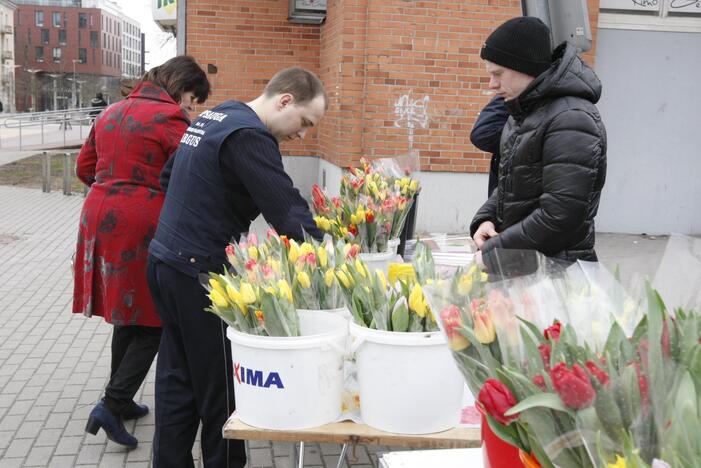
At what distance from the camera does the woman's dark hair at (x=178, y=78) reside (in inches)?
162

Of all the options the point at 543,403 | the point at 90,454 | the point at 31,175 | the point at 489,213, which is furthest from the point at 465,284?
the point at 31,175

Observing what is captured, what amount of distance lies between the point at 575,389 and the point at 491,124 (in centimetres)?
360

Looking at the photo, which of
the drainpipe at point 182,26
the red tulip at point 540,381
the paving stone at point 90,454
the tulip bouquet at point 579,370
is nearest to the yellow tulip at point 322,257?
the tulip bouquet at point 579,370

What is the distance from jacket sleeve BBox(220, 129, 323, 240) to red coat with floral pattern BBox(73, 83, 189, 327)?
1107 millimetres

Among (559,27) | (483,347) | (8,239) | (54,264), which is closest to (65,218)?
(8,239)

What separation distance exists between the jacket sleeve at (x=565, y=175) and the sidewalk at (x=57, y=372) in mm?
324

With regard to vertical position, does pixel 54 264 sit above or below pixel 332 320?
below

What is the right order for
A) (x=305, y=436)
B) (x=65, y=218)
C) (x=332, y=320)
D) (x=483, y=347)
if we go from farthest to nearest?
(x=65, y=218) → (x=332, y=320) → (x=305, y=436) → (x=483, y=347)

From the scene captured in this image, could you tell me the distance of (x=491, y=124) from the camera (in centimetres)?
470

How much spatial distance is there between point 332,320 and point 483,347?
100cm

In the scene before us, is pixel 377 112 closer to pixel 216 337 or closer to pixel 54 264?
pixel 54 264

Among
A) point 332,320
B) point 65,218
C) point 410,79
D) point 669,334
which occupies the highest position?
point 410,79

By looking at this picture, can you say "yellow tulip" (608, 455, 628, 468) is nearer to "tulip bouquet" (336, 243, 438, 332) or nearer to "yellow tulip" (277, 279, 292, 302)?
"tulip bouquet" (336, 243, 438, 332)

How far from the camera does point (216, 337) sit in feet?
10.5
